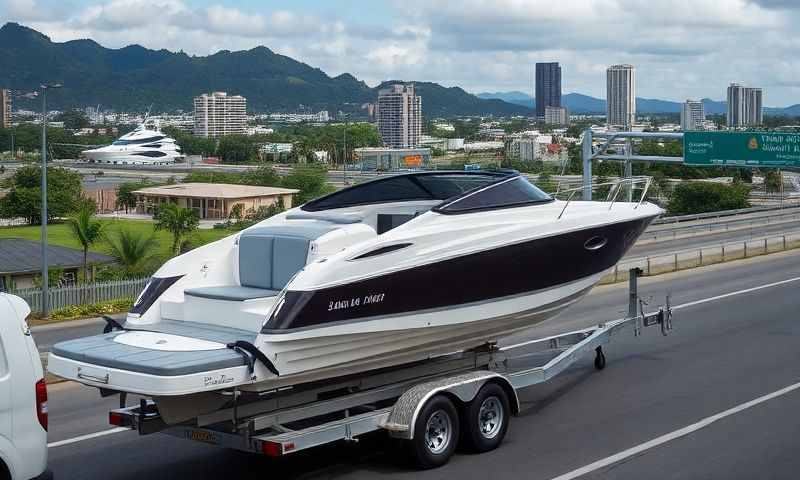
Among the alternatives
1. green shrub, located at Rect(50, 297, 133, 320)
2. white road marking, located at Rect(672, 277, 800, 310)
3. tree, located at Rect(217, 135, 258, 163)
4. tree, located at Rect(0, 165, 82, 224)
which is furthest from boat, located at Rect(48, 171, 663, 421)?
tree, located at Rect(217, 135, 258, 163)

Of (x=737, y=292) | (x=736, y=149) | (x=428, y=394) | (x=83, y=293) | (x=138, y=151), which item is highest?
(x=138, y=151)

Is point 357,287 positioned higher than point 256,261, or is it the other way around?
point 256,261

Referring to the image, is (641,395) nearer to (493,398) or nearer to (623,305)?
Answer: (493,398)

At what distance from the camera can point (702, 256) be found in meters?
32.7

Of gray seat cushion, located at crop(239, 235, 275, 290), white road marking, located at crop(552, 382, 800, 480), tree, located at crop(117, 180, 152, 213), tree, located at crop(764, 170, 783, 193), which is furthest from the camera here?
tree, located at crop(117, 180, 152, 213)

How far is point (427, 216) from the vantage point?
34.8ft

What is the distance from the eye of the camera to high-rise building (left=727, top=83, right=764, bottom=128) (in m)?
180

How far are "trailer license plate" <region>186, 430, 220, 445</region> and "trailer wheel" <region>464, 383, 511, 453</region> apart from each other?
2563mm

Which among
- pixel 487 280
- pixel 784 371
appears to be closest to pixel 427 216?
pixel 487 280

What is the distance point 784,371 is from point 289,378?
8.42 metres

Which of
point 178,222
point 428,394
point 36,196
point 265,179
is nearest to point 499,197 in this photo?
point 428,394

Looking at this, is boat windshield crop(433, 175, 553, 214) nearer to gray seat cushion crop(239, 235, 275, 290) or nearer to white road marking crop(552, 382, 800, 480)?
gray seat cushion crop(239, 235, 275, 290)

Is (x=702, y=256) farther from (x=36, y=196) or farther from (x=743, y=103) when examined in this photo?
(x=743, y=103)

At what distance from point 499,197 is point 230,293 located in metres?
3.19
